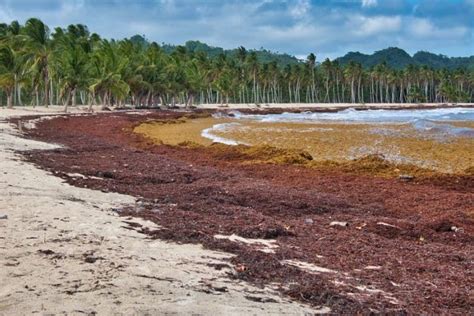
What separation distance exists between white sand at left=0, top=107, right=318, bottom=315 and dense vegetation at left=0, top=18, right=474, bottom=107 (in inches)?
2192

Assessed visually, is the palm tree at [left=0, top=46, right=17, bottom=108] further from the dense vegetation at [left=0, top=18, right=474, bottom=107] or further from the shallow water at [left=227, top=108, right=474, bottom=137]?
the shallow water at [left=227, top=108, right=474, bottom=137]

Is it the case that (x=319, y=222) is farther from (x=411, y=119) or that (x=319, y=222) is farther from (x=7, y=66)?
(x=7, y=66)

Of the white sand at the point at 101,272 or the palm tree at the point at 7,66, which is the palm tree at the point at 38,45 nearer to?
the palm tree at the point at 7,66

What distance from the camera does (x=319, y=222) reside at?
35.1 ft

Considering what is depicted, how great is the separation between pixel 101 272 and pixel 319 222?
219 inches

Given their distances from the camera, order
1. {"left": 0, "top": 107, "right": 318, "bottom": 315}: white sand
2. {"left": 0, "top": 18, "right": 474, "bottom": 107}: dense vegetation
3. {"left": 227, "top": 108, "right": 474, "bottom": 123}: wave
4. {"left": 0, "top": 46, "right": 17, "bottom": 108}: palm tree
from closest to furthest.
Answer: {"left": 0, "top": 107, "right": 318, "bottom": 315}: white sand
{"left": 227, "top": 108, "right": 474, "bottom": 123}: wave
{"left": 0, "top": 46, "right": 17, "bottom": 108}: palm tree
{"left": 0, "top": 18, "right": 474, "bottom": 107}: dense vegetation

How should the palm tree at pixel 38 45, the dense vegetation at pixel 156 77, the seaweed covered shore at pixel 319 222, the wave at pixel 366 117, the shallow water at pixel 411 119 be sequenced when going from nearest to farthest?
the seaweed covered shore at pixel 319 222
the shallow water at pixel 411 119
the wave at pixel 366 117
the dense vegetation at pixel 156 77
the palm tree at pixel 38 45

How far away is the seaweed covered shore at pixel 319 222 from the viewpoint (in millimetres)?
6496

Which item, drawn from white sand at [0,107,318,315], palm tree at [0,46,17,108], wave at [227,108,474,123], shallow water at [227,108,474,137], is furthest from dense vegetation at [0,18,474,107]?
white sand at [0,107,318,315]

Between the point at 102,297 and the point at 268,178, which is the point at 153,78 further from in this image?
the point at 102,297

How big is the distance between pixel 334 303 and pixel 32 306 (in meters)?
3.08

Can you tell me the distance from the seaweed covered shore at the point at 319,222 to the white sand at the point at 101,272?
1.71 ft

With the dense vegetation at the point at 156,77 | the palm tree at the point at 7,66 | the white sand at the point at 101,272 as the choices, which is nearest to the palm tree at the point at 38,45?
the dense vegetation at the point at 156,77

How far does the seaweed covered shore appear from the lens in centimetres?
650
